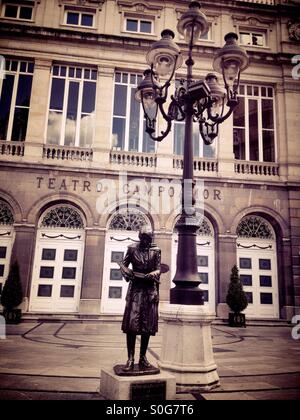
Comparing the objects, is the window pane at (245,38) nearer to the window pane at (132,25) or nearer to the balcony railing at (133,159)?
the window pane at (132,25)

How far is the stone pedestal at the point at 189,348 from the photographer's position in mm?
4621

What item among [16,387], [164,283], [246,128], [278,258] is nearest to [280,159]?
[246,128]

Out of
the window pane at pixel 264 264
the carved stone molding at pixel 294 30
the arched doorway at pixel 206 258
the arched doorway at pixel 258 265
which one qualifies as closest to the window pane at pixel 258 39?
the carved stone molding at pixel 294 30

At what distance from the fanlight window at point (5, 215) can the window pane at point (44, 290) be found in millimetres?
2654

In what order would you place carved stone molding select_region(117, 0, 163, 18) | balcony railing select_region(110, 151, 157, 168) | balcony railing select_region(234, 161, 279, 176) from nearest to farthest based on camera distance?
1. balcony railing select_region(110, 151, 157, 168)
2. balcony railing select_region(234, 161, 279, 176)
3. carved stone molding select_region(117, 0, 163, 18)

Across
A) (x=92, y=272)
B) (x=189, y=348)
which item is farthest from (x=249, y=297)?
(x=189, y=348)

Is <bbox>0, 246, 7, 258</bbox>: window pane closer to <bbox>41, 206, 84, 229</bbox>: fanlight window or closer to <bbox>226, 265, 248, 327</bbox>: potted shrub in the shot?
<bbox>41, 206, 84, 229</bbox>: fanlight window

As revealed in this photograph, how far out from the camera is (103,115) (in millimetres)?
13531

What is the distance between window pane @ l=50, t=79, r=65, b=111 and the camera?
13656mm

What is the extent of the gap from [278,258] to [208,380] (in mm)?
9991

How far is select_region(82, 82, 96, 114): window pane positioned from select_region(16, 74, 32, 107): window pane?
219 centimetres

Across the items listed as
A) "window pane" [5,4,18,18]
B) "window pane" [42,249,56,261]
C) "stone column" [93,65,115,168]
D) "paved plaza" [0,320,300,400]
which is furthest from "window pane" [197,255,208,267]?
"window pane" [5,4,18,18]

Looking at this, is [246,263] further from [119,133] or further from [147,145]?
[119,133]
